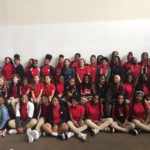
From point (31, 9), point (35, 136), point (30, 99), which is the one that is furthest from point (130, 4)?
point (35, 136)

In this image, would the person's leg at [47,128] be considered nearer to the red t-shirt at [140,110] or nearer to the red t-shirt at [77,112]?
the red t-shirt at [77,112]

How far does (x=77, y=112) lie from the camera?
205 inches

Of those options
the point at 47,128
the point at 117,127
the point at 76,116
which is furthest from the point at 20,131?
the point at 117,127

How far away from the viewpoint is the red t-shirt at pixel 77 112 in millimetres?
5188

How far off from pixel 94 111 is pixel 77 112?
1.07ft

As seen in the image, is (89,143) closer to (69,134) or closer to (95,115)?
(69,134)

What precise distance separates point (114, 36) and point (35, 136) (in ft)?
11.4

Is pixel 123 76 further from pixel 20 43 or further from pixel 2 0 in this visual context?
pixel 2 0

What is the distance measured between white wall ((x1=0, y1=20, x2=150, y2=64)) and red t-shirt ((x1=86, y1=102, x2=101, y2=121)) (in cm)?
208

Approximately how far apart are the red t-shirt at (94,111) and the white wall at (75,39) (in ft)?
6.84

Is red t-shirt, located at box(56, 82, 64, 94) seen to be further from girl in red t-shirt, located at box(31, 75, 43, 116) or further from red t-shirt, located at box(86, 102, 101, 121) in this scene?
red t-shirt, located at box(86, 102, 101, 121)

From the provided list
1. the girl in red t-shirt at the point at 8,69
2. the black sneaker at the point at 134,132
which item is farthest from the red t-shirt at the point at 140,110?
the girl in red t-shirt at the point at 8,69

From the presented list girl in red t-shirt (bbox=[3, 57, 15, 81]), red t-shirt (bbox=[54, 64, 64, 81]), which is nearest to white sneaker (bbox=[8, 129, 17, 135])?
red t-shirt (bbox=[54, 64, 64, 81])

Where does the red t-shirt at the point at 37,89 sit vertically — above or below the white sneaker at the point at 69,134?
above
